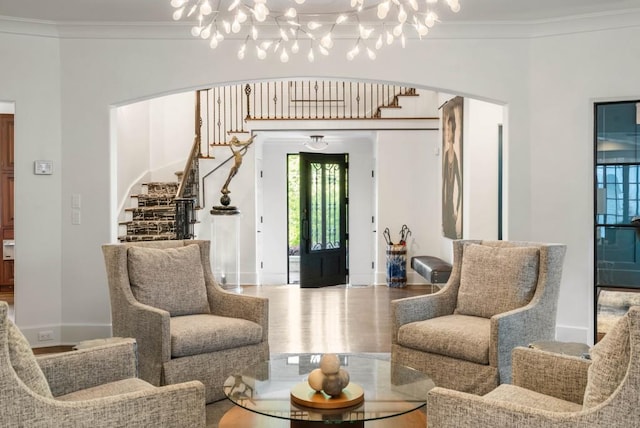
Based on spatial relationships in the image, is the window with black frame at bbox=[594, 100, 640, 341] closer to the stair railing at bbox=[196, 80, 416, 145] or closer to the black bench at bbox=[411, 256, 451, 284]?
the black bench at bbox=[411, 256, 451, 284]

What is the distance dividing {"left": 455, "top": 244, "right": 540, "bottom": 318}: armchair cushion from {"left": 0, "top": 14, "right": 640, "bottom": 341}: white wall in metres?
1.32

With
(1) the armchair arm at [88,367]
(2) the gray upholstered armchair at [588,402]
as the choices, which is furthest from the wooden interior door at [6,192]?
(2) the gray upholstered armchair at [588,402]

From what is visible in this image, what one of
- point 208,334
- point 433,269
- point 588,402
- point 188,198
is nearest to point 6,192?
point 188,198

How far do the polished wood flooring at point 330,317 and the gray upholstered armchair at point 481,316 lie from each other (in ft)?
4.07

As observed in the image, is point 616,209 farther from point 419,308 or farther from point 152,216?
point 152,216

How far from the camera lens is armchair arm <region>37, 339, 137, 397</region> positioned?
8.01ft

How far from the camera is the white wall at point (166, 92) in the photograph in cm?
499

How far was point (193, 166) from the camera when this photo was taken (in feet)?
27.6

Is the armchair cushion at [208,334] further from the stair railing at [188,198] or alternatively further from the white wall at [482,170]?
the white wall at [482,170]

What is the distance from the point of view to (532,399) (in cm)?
239

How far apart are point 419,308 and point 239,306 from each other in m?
1.25

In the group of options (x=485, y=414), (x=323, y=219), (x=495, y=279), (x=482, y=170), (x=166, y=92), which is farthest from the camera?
(x=323, y=219)

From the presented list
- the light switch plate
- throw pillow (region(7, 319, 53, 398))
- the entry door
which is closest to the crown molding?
the light switch plate

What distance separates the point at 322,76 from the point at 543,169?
2.16 meters
